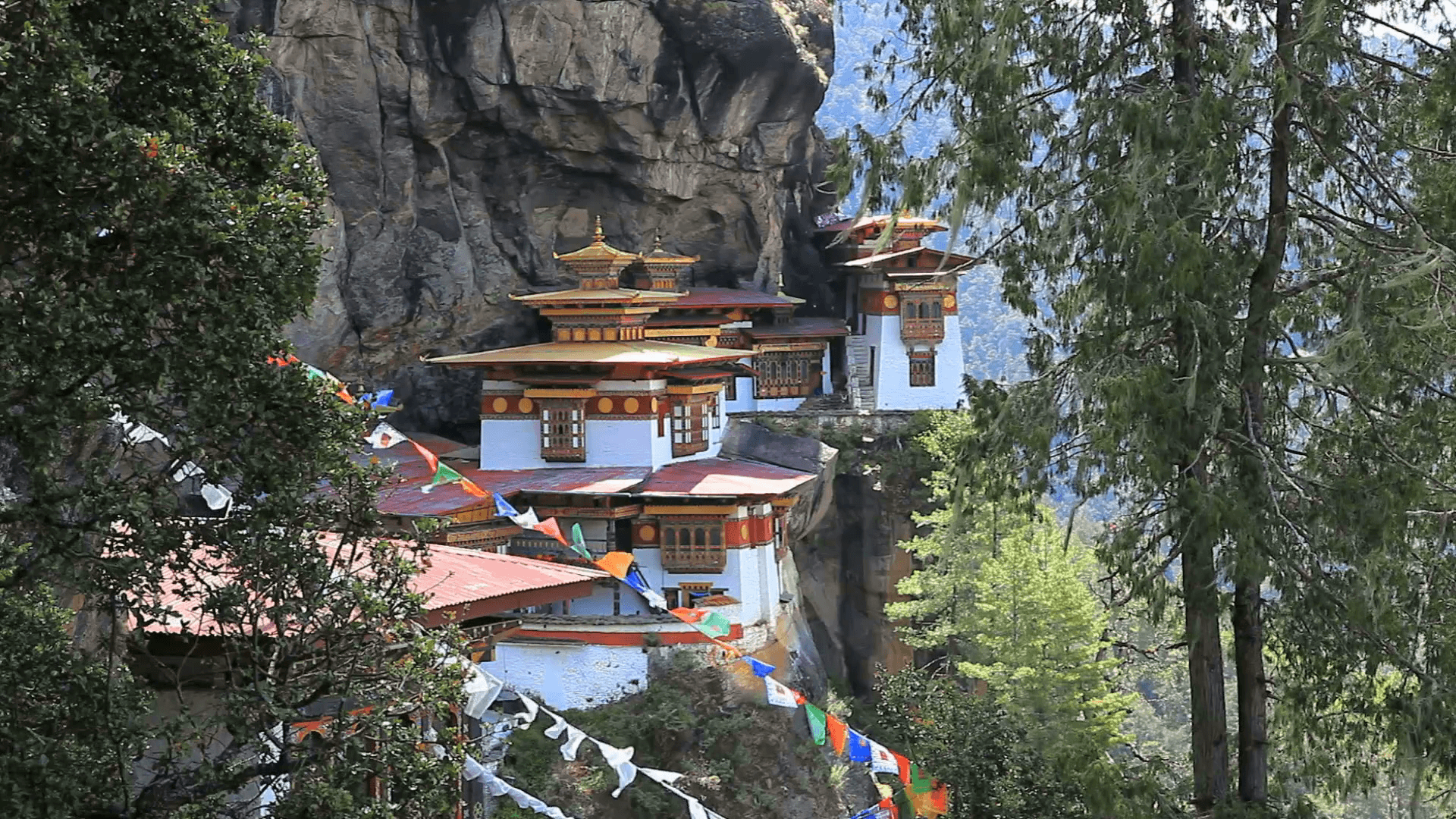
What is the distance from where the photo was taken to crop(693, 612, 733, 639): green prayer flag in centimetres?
2412

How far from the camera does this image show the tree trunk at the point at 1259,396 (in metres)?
7.84

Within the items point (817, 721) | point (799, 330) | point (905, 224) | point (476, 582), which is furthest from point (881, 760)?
point (799, 330)

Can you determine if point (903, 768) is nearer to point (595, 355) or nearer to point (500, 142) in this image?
point (595, 355)

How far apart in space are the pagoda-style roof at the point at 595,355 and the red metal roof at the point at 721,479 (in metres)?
1.93

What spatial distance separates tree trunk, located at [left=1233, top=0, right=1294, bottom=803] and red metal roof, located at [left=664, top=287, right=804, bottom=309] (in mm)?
25819

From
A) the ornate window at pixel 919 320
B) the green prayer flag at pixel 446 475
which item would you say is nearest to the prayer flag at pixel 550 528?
the green prayer flag at pixel 446 475

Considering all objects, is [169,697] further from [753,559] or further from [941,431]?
[941,431]

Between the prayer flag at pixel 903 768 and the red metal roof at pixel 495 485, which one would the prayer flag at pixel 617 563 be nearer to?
the red metal roof at pixel 495 485

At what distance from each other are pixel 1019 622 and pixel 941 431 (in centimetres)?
641

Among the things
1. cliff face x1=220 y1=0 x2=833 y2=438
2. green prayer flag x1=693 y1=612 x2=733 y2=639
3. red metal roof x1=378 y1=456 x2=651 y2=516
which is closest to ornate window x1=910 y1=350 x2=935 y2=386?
cliff face x1=220 y1=0 x2=833 y2=438

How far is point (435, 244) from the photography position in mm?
30094

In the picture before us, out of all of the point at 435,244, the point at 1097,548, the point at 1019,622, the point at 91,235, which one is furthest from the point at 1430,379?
the point at 435,244

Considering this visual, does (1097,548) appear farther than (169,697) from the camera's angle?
No

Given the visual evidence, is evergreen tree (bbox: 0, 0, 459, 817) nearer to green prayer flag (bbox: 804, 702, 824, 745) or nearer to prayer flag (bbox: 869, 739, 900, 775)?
prayer flag (bbox: 869, 739, 900, 775)
